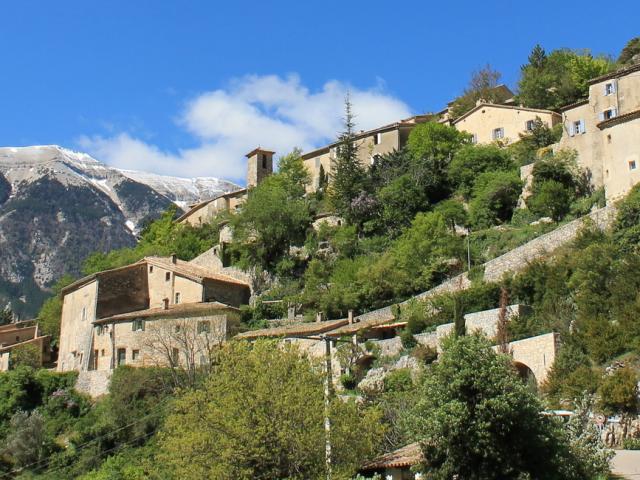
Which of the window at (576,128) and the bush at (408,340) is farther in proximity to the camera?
the window at (576,128)

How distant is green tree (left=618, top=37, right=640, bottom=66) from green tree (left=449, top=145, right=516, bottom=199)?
17769 mm

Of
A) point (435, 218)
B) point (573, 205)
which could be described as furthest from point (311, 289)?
point (573, 205)

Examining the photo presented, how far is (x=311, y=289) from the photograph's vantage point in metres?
54.7

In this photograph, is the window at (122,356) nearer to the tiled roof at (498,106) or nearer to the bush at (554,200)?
the bush at (554,200)

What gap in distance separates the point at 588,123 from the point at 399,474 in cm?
3090

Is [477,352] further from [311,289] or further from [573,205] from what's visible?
[311,289]

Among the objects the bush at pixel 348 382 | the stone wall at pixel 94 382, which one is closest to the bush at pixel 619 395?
the bush at pixel 348 382

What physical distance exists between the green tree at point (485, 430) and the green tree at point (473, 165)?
35.2m

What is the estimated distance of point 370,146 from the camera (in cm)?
7038

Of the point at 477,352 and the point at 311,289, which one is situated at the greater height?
the point at 311,289

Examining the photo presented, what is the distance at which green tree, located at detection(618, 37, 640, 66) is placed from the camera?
71.4 metres

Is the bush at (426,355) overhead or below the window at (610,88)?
below

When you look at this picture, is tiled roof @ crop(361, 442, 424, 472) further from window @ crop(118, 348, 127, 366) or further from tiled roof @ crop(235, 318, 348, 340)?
window @ crop(118, 348, 127, 366)

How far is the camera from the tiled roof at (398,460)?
86.3ft
